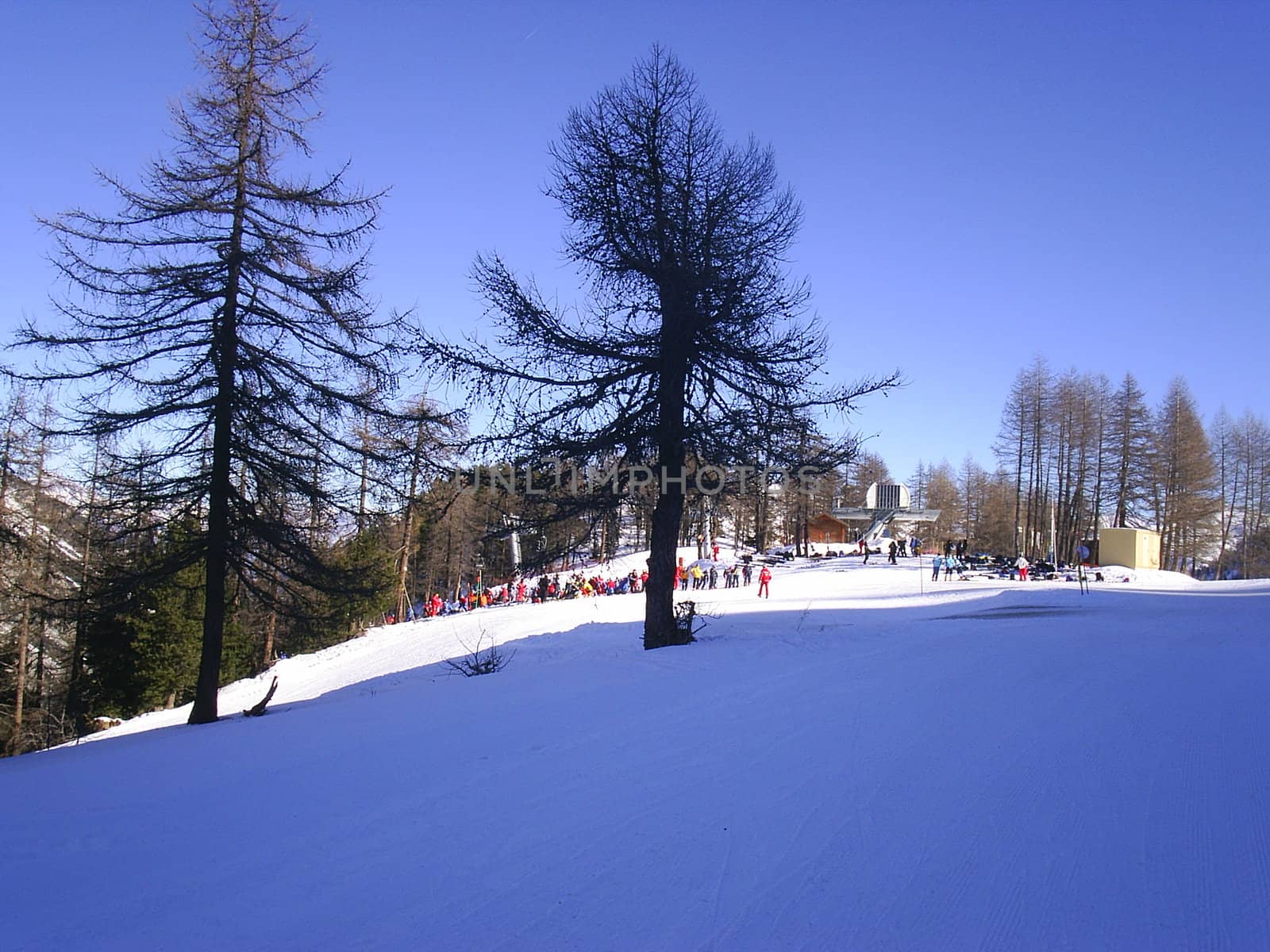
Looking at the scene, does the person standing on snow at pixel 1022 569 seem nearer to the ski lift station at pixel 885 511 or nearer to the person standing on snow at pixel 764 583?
the person standing on snow at pixel 764 583

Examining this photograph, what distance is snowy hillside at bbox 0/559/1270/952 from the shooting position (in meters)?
3.88

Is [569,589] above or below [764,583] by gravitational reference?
below

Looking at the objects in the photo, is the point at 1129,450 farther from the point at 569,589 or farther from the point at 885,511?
the point at 569,589

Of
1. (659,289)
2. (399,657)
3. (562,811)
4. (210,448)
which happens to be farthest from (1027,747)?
(399,657)

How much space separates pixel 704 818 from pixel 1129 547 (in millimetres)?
46371

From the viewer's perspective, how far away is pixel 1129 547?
42844 millimetres

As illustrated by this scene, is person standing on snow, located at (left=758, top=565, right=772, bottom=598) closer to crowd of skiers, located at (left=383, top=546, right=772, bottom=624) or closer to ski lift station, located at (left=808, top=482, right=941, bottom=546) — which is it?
crowd of skiers, located at (left=383, top=546, right=772, bottom=624)

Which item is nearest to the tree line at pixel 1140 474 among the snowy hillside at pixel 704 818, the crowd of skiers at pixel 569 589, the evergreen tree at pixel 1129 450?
the evergreen tree at pixel 1129 450

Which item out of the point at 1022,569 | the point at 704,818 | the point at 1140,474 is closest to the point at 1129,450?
the point at 1140,474

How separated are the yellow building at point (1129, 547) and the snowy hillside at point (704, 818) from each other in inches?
1483

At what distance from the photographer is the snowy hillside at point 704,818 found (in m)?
3.88

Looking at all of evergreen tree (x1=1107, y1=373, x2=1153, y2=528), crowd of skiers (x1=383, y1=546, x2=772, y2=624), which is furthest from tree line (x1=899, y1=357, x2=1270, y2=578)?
crowd of skiers (x1=383, y1=546, x2=772, y2=624)

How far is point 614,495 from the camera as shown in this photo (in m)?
13.3

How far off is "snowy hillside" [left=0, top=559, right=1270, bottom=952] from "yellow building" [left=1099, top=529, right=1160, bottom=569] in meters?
37.7
